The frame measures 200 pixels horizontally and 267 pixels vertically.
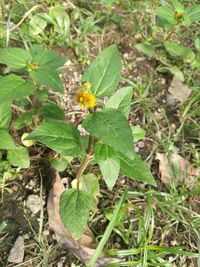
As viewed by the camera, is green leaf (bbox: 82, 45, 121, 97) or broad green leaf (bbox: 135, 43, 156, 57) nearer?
green leaf (bbox: 82, 45, 121, 97)

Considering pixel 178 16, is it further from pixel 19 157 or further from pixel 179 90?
pixel 19 157

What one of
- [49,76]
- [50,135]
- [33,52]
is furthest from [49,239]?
[33,52]

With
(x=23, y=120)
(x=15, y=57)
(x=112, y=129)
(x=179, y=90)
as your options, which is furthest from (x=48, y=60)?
(x=179, y=90)

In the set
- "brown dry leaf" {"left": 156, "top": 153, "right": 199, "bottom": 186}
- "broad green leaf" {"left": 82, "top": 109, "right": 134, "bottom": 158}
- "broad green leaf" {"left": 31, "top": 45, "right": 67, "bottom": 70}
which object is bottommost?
"brown dry leaf" {"left": 156, "top": 153, "right": 199, "bottom": 186}

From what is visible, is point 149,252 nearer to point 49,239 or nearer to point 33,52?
point 49,239

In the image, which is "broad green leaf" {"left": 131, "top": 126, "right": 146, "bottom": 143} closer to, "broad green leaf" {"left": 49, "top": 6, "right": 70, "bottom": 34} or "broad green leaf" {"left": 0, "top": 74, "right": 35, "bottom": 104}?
"broad green leaf" {"left": 0, "top": 74, "right": 35, "bottom": 104}

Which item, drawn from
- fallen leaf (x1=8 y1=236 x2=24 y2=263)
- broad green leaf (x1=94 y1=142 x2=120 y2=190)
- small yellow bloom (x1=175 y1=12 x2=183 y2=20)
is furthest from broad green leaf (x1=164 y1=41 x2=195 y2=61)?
fallen leaf (x1=8 y1=236 x2=24 y2=263)

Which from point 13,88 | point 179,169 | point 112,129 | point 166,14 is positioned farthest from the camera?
point 166,14
